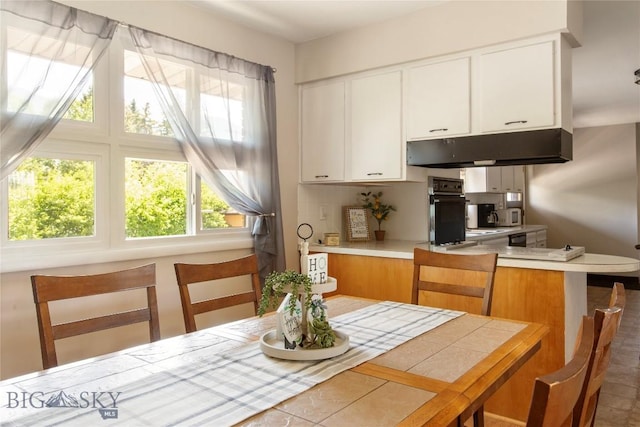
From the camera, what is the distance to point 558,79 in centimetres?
251

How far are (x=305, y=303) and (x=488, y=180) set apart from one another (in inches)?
182

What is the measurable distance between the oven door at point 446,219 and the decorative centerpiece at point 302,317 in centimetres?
209

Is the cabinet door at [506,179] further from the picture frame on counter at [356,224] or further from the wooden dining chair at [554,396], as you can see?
the wooden dining chair at [554,396]

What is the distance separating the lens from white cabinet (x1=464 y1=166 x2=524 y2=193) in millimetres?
5355

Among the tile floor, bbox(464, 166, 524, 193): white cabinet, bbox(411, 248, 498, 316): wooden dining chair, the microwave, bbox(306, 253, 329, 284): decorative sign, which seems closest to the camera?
bbox(306, 253, 329, 284): decorative sign

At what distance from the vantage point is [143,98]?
8.48 ft

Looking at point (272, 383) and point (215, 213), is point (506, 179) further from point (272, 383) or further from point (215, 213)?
point (272, 383)

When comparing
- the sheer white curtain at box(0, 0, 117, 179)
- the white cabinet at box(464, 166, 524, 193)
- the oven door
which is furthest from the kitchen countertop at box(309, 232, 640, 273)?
the white cabinet at box(464, 166, 524, 193)

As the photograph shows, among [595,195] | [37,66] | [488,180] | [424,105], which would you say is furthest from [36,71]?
[595,195]

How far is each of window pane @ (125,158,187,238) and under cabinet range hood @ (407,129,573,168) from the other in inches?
60.1

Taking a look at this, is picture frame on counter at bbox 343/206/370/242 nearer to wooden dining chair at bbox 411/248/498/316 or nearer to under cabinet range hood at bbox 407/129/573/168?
under cabinet range hood at bbox 407/129/573/168

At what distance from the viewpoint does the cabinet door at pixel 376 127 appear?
3125 millimetres

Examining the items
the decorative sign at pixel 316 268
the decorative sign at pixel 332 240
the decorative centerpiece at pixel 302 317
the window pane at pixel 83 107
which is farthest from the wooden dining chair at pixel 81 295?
the decorative sign at pixel 332 240

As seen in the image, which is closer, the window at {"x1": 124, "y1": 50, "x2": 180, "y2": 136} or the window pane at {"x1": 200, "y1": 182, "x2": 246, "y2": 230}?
the window at {"x1": 124, "y1": 50, "x2": 180, "y2": 136}
